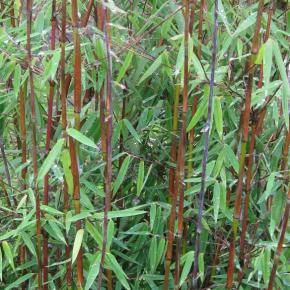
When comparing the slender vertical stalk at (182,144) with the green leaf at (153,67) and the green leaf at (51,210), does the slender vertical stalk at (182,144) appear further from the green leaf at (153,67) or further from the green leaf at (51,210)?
the green leaf at (51,210)

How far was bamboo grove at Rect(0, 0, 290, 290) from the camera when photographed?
161 cm

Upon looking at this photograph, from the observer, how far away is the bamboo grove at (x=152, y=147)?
1605mm

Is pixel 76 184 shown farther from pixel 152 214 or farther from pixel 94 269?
pixel 152 214

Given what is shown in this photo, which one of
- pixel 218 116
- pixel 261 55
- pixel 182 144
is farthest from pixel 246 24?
pixel 182 144

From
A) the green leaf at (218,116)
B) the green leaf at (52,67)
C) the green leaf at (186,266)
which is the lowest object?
the green leaf at (186,266)

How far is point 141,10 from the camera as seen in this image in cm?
202

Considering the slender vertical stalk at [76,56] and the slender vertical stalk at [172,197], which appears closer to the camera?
the slender vertical stalk at [76,56]

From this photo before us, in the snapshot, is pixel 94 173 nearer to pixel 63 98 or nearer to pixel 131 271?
pixel 131 271

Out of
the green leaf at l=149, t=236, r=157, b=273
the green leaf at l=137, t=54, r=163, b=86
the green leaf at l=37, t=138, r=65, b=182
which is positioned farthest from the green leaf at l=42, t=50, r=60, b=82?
the green leaf at l=149, t=236, r=157, b=273

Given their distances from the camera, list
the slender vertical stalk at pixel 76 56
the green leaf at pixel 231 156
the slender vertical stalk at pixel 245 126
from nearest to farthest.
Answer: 1. the slender vertical stalk at pixel 76 56
2. the slender vertical stalk at pixel 245 126
3. the green leaf at pixel 231 156

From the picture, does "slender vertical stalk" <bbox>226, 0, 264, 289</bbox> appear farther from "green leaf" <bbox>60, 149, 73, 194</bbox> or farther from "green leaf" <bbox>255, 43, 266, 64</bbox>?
"green leaf" <bbox>60, 149, 73, 194</bbox>

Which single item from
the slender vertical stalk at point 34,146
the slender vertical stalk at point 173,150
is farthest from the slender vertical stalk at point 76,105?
the slender vertical stalk at point 173,150

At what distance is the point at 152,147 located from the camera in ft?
6.72

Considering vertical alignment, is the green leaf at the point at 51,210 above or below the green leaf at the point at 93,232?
above
